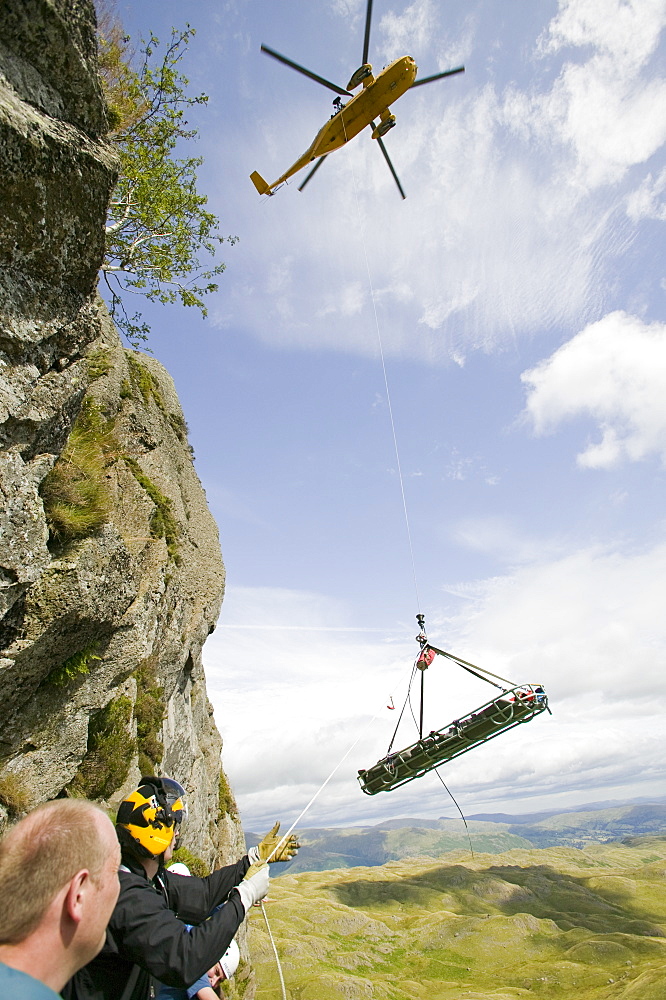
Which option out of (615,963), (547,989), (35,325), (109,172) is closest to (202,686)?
(35,325)

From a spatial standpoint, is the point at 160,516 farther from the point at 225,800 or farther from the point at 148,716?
the point at 225,800

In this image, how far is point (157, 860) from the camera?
19.8 feet

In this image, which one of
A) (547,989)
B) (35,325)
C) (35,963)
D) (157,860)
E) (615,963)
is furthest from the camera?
(615,963)

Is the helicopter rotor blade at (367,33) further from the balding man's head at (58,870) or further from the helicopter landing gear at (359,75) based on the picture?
the balding man's head at (58,870)

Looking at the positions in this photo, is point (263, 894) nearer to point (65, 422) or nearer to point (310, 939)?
point (65, 422)

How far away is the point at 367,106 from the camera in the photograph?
58.2ft

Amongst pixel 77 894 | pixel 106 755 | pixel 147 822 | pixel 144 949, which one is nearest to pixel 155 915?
pixel 144 949

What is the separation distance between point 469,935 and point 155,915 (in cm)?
11133

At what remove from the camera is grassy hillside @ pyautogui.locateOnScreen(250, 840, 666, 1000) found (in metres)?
64.4

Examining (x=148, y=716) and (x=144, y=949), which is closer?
(x=144, y=949)

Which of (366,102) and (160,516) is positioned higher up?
(366,102)

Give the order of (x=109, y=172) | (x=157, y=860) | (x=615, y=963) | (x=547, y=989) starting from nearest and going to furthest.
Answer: (x=157, y=860) → (x=109, y=172) → (x=547, y=989) → (x=615, y=963)

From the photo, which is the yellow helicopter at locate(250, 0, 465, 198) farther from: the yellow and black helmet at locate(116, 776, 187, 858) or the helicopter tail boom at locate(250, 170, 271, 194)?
the yellow and black helmet at locate(116, 776, 187, 858)

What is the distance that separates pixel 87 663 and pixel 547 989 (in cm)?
8745
